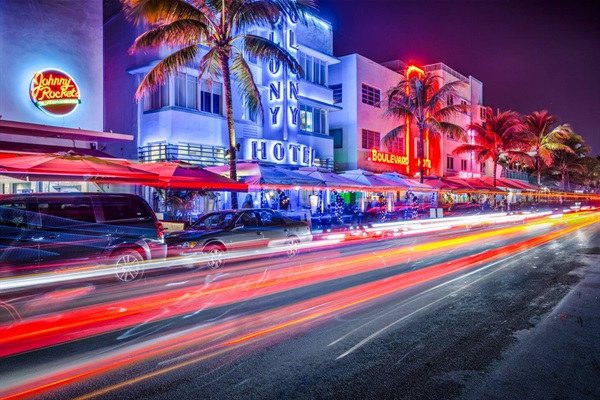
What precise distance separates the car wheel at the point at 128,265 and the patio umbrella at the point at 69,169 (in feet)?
11.3

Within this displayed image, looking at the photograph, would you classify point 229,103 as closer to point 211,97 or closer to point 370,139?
point 211,97

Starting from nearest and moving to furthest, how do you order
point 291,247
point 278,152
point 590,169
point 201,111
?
point 291,247 → point 201,111 → point 278,152 → point 590,169

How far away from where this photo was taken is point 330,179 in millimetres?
22734

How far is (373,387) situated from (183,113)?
61.5 ft

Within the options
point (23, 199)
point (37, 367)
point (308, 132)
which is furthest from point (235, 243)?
point (308, 132)

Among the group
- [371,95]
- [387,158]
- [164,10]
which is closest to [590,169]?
[387,158]

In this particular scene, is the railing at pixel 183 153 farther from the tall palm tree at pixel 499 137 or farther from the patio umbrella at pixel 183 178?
the tall palm tree at pixel 499 137

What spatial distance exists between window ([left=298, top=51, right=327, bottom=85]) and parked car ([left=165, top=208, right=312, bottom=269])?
56.5 ft

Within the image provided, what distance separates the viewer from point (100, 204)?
9.80 meters

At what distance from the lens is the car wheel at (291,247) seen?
14146mm

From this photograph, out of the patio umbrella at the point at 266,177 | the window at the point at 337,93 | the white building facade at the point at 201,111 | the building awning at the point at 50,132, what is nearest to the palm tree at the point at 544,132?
the window at the point at 337,93

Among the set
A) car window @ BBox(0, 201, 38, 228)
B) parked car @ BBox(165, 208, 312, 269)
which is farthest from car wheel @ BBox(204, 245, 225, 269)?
car window @ BBox(0, 201, 38, 228)

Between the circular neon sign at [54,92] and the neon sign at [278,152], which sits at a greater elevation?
the circular neon sign at [54,92]

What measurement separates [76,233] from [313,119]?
75.2ft
